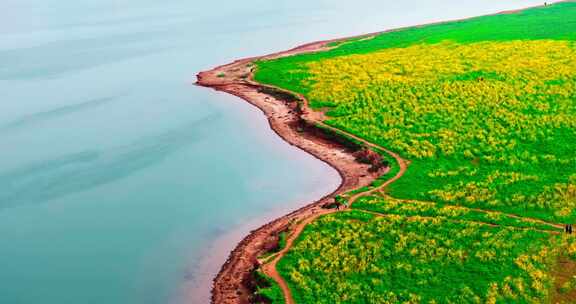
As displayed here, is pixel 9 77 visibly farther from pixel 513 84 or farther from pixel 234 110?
pixel 513 84

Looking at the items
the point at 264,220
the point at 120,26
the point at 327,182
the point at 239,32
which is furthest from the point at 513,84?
the point at 120,26

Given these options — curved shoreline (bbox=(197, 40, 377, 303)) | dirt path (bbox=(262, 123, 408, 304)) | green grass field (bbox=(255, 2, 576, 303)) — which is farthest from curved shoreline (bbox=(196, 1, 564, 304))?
green grass field (bbox=(255, 2, 576, 303))

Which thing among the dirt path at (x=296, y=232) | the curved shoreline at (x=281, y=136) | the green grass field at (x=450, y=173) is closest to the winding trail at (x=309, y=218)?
the dirt path at (x=296, y=232)

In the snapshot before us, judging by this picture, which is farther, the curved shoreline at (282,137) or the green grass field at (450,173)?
the curved shoreline at (282,137)

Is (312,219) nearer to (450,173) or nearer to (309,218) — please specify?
(309,218)

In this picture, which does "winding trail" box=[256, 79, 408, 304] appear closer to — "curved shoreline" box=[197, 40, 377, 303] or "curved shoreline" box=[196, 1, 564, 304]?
"curved shoreline" box=[196, 1, 564, 304]

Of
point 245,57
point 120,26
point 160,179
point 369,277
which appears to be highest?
point 120,26

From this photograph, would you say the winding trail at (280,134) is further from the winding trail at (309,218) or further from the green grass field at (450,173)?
the green grass field at (450,173)

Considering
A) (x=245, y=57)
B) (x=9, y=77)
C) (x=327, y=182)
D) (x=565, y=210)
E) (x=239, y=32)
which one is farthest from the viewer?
(x=239, y=32)
